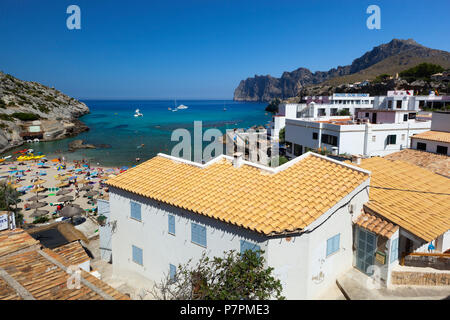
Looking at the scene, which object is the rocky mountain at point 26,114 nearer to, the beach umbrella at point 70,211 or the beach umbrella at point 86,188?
the beach umbrella at point 86,188

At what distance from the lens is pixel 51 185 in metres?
39.4

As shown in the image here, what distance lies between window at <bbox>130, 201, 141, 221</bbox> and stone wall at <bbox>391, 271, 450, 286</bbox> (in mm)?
10289

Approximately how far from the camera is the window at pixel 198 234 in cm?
1141

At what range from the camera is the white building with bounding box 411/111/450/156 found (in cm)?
2519

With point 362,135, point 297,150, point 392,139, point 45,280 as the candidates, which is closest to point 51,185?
point 297,150

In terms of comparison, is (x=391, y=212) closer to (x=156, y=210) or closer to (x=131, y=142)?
(x=156, y=210)

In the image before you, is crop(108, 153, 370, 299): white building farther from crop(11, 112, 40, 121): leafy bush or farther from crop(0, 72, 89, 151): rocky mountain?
crop(11, 112, 40, 121): leafy bush

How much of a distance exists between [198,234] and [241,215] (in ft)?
7.38

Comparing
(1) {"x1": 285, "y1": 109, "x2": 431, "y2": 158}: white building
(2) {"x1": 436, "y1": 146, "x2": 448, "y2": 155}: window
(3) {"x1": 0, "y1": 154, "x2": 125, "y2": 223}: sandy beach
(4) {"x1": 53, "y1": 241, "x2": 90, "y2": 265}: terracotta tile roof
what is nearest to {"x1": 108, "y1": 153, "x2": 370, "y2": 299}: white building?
(4) {"x1": 53, "y1": 241, "x2": 90, "y2": 265}: terracotta tile roof

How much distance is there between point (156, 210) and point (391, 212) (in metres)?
9.10

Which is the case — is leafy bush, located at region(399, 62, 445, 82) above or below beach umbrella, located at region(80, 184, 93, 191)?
→ above

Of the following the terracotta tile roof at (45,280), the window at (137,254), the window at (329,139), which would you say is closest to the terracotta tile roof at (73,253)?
the window at (137,254)

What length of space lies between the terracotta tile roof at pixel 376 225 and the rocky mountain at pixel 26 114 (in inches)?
2955
